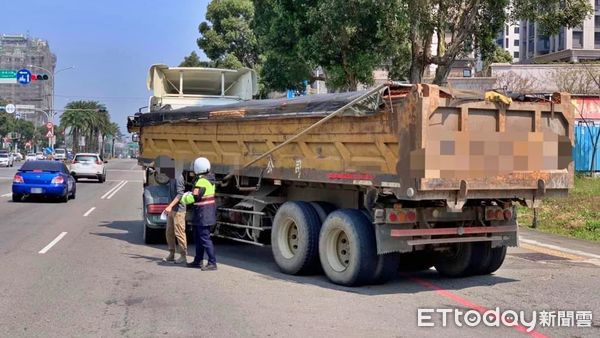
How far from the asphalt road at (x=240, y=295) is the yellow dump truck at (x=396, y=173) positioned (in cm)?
44

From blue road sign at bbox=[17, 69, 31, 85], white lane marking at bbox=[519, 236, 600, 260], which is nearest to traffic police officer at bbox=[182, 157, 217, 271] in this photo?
white lane marking at bbox=[519, 236, 600, 260]

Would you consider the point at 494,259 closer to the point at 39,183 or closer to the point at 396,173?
the point at 396,173

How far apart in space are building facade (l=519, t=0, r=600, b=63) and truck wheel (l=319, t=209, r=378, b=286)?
6457 cm

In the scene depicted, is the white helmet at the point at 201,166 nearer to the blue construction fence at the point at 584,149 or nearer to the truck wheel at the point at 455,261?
the truck wheel at the point at 455,261

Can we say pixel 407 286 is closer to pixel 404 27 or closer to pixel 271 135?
pixel 271 135

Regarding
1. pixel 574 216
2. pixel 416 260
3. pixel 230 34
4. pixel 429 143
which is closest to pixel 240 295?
pixel 429 143

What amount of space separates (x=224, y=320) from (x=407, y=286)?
9.83 ft

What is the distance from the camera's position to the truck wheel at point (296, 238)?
30.9 ft

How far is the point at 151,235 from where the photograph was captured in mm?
12922

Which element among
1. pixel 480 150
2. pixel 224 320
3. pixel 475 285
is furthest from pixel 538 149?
pixel 224 320

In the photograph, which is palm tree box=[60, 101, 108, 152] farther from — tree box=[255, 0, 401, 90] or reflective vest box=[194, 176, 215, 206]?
reflective vest box=[194, 176, 215, 206]

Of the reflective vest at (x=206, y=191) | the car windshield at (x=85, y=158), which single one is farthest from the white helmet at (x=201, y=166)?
the car windshield at (x=85, y=158)

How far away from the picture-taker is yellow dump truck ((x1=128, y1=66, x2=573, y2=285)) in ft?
26.1

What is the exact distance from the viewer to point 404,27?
16.5 metres
